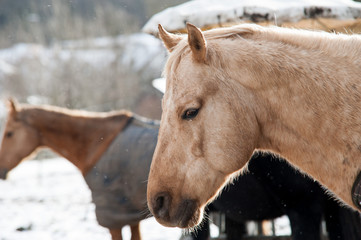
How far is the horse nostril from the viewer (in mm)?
1652

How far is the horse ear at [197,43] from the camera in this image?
1.55 m

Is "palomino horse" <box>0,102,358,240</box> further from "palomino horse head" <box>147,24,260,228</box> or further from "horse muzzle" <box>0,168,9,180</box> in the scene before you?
"palomino horse head" <box>147,24,260,228</box>

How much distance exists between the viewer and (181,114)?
5.37ft

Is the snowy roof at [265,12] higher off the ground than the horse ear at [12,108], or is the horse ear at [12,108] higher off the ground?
the snowy roof at [265,12]

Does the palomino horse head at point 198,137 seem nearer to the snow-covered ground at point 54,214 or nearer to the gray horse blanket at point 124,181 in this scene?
the gray horse blanket at point 124,181

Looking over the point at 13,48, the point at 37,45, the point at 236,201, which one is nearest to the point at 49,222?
the point at 236,201

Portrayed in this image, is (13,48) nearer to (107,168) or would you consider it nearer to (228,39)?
(107,168)

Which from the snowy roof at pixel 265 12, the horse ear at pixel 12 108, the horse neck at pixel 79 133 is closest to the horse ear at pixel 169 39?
the snowy roof at pixel 265 12

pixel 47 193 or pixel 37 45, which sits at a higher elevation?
pixel 47 193

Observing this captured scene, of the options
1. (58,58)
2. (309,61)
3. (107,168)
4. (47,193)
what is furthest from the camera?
(58,58)

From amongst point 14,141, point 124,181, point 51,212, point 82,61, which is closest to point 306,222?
point 124,181

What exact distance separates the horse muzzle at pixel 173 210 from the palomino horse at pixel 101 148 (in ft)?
4.43

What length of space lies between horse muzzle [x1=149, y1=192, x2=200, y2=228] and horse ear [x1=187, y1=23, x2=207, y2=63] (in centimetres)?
59

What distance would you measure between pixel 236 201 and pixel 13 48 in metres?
21.9
